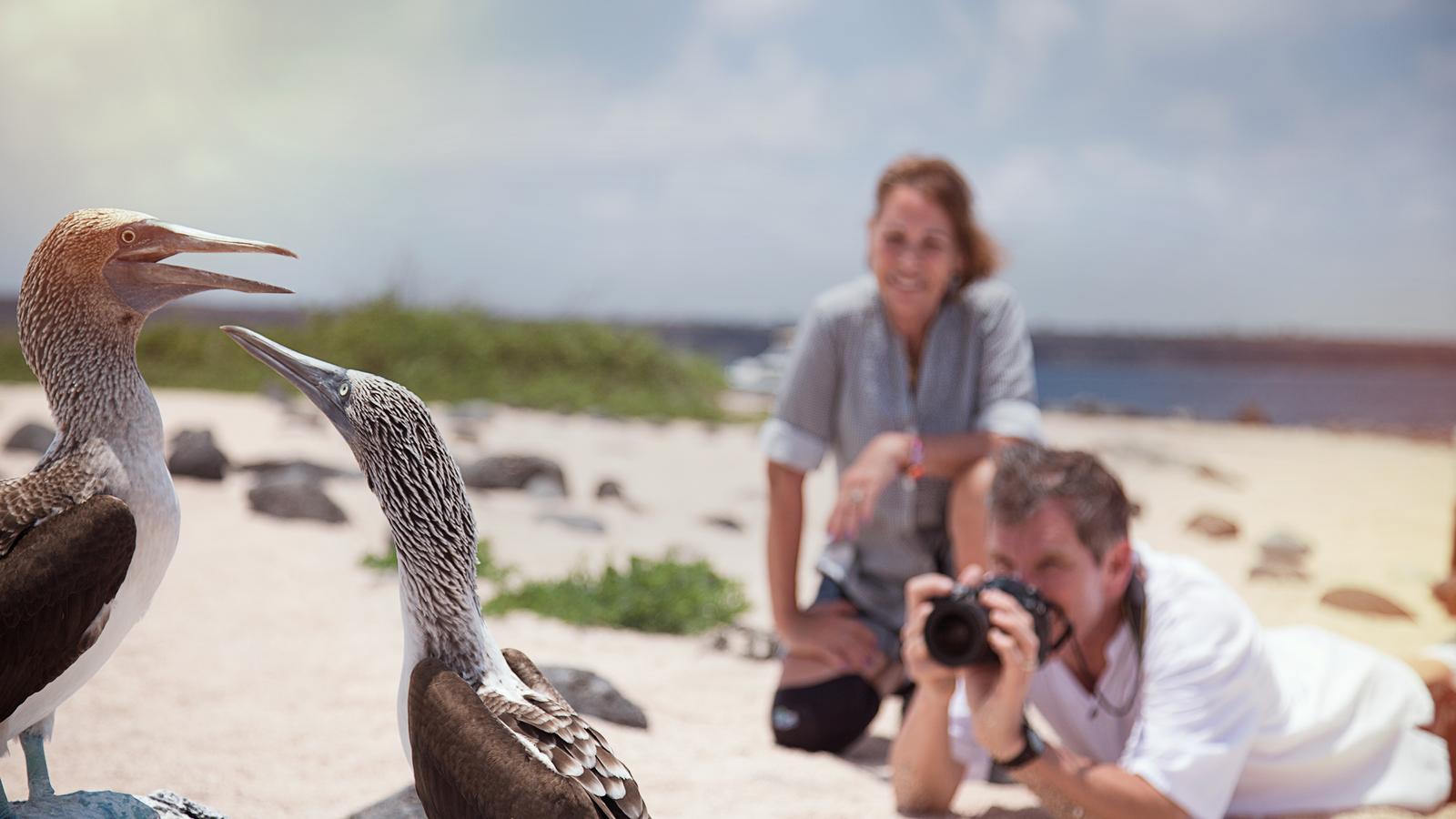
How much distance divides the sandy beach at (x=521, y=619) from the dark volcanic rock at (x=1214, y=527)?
0.33 feet

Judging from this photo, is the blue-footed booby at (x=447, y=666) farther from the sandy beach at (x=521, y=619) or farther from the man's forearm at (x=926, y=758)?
the man's forearm at (x=926, y=758)

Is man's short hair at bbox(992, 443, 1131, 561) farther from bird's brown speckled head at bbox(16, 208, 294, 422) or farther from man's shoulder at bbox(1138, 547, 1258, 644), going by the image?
bird's brown speckled head at bbox(16, 208, 294, 422)

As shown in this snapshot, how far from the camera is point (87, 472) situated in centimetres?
196

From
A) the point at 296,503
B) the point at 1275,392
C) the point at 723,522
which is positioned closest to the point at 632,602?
the point at 296,503

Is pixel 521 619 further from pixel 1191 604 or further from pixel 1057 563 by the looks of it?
pixel 1191 604

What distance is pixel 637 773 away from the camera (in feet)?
11.0

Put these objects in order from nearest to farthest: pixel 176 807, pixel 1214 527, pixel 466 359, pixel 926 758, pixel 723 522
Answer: pixel 176 807 < pixel 926 758 < pixel 723 522 < pixel 1214 527 < pixel 466 359

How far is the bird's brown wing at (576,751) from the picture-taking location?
5.79ft

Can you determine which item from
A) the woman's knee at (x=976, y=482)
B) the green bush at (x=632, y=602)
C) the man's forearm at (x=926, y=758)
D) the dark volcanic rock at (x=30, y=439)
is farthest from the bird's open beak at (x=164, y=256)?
the dark volcanic rock at (x=30, y=439)

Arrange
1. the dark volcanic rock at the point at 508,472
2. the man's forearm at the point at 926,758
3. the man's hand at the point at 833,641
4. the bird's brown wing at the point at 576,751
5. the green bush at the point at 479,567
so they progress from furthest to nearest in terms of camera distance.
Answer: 1. the dark volcanic rock at the point at 508,472
2. the green bush at the point at 479,567
3. the man's hand at the point at 833,641
4. the man's forearm at the point at 926,758
5. the bird's brown wing at the point at 576,751

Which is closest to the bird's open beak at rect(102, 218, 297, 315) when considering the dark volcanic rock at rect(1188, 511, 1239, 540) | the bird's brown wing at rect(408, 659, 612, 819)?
the bird's brown wing at rect(408, 659, 612, 819)

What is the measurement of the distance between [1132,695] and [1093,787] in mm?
418

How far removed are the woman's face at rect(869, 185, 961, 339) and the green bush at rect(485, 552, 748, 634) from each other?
197cm

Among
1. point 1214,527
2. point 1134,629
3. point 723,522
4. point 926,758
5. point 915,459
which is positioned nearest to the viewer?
point 1134,629
